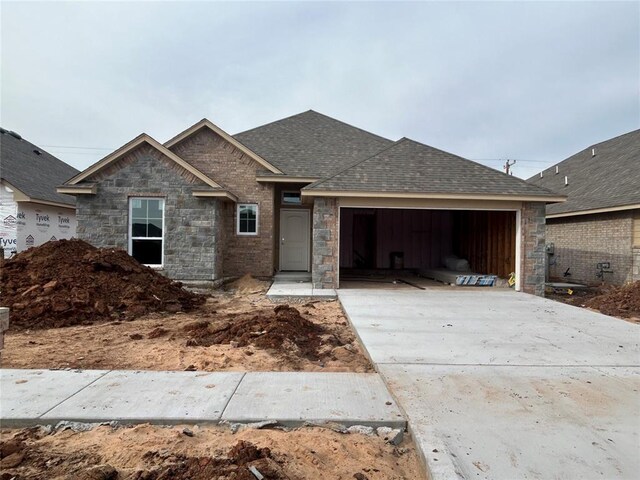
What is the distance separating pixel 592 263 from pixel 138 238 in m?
16.2

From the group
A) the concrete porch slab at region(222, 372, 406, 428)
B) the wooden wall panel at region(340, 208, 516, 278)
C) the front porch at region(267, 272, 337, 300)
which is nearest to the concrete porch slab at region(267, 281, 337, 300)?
the front porch at region(267, 272, 337, 300)

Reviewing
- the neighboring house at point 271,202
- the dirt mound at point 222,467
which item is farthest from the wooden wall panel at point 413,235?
the dirt mound at point 222,467

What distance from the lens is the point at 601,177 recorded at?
17.1 meters

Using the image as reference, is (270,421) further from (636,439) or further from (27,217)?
(27,217)

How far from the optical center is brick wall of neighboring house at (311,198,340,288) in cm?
1140

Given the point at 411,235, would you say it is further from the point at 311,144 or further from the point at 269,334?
the point at 269,334

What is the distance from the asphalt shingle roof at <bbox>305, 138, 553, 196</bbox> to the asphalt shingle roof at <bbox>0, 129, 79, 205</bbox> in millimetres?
12970

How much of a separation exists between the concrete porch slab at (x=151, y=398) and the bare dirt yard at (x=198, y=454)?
13cm

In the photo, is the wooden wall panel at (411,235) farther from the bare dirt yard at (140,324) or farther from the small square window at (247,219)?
the bare dirt yard at (140,324)

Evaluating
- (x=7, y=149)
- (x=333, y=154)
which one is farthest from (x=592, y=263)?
(x=7, y=149)

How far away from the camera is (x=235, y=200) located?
13391 mm

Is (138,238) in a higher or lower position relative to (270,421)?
higher

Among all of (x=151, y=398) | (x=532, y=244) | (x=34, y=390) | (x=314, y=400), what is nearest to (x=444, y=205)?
(x=532, y=244)

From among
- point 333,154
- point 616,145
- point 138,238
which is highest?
point 616,145
